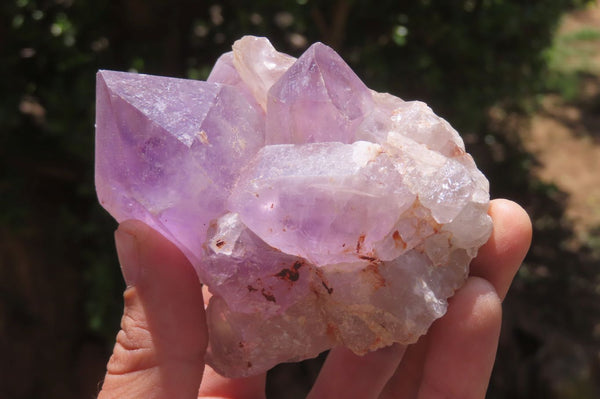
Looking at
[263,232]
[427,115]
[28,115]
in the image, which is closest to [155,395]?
[263,232]

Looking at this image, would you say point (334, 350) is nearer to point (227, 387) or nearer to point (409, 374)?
point (409, 374)

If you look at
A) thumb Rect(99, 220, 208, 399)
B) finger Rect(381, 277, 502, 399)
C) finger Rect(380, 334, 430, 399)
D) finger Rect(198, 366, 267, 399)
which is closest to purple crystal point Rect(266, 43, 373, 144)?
thumb Rect(99, 220, 208, 399)

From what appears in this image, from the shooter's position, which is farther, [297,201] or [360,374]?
[360,374]

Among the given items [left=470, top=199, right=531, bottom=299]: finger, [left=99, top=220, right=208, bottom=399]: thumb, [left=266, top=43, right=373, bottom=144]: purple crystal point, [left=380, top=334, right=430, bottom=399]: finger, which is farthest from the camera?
[left=380, top=334, right=430, bottom=399]: finger

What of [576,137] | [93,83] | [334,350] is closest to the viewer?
[334,350]

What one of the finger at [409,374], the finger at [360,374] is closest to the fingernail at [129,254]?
the finger at [360,374]

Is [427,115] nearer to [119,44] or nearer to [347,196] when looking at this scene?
[347,196]

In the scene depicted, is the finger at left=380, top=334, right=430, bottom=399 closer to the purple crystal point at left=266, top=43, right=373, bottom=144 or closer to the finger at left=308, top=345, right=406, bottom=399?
the finger at left=308, top=345, right=406, bottom=399

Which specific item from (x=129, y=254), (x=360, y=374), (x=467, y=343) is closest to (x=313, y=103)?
(x=129, y=254)

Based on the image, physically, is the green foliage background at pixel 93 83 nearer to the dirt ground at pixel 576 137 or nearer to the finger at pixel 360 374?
the finger at pixel 360 374
